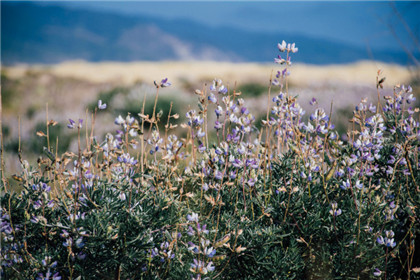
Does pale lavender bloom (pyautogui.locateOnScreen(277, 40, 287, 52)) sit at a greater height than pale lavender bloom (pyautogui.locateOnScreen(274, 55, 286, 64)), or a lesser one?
greater

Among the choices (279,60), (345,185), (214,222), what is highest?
(279,60)

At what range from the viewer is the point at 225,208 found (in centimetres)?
243

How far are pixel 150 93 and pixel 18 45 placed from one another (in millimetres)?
188970

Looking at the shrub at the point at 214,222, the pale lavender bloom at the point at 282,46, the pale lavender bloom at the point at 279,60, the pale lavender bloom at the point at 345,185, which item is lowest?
the shrub at the point at 214,222

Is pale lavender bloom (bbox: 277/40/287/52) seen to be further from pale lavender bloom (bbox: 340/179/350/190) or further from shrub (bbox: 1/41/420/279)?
pale lavender bloom (bbox: 340/179/350/190)

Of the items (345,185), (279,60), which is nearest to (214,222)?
(345,185)

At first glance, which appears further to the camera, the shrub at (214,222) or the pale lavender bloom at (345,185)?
the pale lavender bloom at (345,185)

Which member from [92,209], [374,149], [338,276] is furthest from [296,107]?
[92,209]

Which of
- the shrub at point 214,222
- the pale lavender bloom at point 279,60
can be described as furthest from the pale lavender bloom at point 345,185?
the pale lavender bloom at point 279,60

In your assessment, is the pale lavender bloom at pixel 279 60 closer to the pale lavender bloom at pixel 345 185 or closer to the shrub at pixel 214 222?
the shrub at pixel 214 222

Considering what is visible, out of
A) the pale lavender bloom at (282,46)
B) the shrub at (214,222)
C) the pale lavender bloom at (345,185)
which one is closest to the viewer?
the shrub at (214,222)

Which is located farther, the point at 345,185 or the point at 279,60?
the point at 279,60

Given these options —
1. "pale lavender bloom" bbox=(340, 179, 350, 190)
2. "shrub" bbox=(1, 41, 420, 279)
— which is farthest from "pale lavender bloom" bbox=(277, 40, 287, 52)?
"pale lavender bloom" bbox=(340, 179, 350, 190)

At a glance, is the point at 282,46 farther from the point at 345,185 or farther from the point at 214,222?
the point at 214,222
